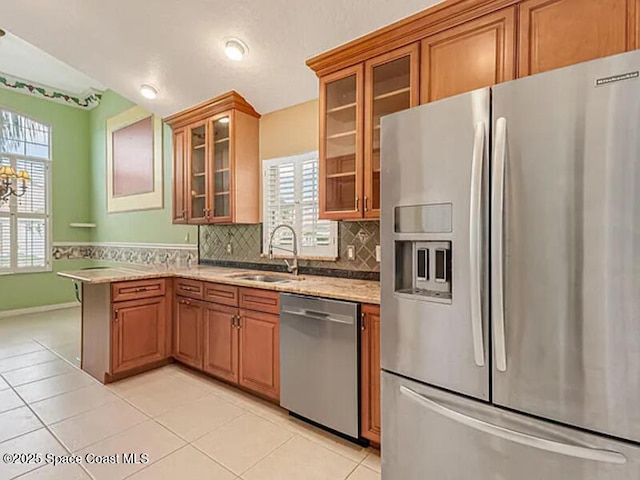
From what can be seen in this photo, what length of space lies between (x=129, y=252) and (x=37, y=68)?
9.39ft

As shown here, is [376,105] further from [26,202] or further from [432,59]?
[26,202]

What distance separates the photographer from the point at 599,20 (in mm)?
1618

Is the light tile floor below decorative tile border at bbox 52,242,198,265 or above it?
below

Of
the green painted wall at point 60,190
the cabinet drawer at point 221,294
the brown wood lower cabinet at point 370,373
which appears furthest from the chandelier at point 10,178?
the brown wood lower cabinet at point 370,373

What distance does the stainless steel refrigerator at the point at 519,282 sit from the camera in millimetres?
1086

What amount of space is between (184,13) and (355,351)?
2.74 m

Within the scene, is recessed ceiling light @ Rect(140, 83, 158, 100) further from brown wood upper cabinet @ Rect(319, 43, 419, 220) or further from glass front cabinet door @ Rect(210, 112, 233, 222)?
brown wood upper cabinet @ Rect(319, 43, 419, 220)

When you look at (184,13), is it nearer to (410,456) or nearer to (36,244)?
(410,456)

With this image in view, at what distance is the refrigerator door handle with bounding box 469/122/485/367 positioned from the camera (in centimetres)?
131

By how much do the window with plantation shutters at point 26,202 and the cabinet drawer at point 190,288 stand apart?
3797 mm

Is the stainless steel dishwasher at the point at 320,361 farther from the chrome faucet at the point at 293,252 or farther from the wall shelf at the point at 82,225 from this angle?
the wall shelf at the point at 82,225

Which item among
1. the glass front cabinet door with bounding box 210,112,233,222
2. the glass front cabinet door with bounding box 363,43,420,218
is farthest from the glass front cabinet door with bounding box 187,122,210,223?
the glass front cabinet door with bounding box 363,43,420,218

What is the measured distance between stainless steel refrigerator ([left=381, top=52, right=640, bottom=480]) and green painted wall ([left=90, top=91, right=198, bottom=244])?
11.2 feet

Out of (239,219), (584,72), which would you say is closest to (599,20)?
(584,72)
